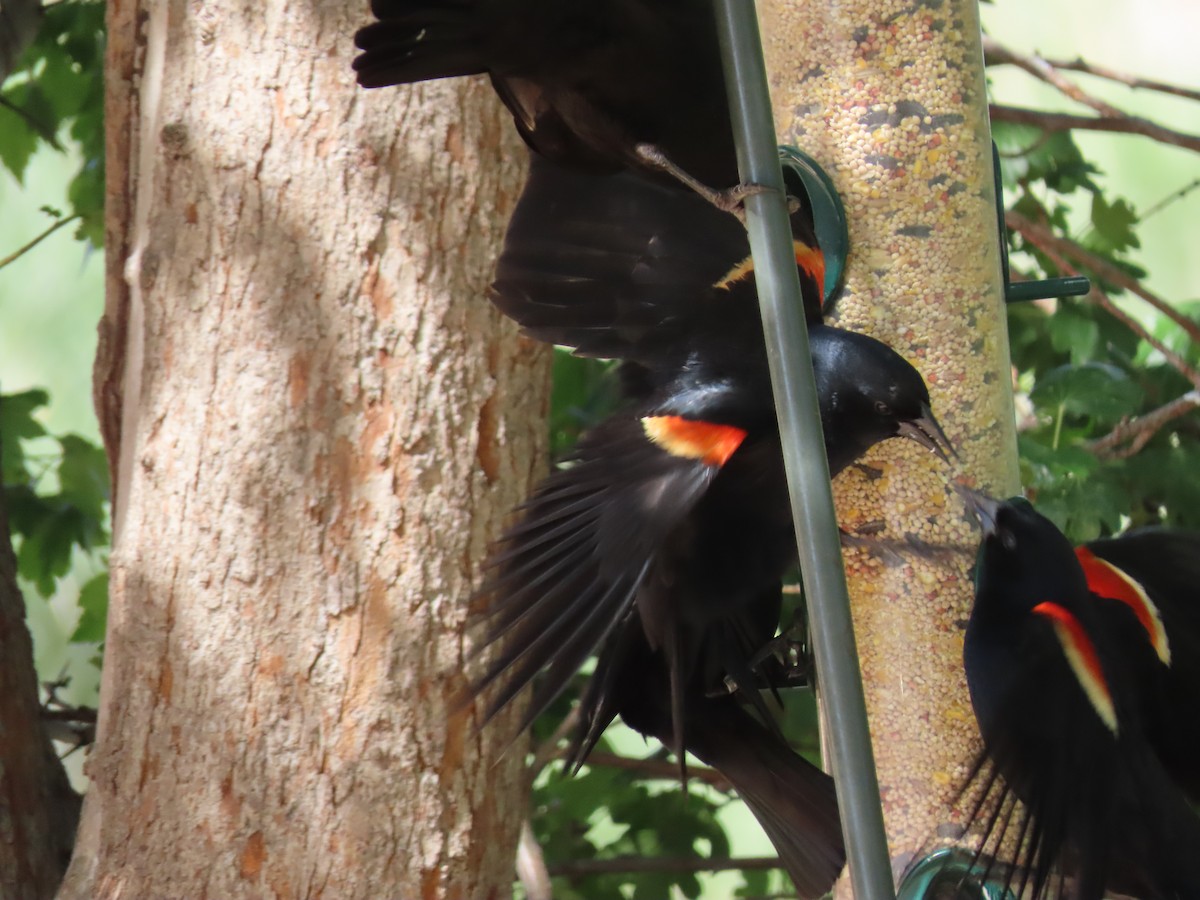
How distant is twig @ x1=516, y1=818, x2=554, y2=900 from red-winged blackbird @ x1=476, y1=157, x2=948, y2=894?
29.1 inches

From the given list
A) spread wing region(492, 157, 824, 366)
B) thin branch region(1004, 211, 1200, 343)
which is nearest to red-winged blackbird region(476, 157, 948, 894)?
spread wing region(492, 157, 824, 366)

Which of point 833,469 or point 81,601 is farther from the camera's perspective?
point 81,601

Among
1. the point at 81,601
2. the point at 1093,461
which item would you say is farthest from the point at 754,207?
the point at 81,601

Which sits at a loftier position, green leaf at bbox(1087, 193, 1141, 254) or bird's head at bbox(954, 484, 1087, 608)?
green leaf at bbox(1087, 193, 1141, 254)

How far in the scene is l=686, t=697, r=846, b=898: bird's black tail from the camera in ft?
4.58

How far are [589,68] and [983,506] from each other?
0.59m

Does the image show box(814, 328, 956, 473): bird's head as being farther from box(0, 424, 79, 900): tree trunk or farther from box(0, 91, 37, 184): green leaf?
box(0, 91, 37, 184): green leaf

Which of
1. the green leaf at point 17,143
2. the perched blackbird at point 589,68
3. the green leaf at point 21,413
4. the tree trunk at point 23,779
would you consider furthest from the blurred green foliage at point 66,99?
the perched blackbird at point 589,68

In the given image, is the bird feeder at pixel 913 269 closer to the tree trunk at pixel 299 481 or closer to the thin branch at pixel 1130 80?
the tree trunk at pixel 299 481

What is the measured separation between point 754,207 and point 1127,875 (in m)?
0.67

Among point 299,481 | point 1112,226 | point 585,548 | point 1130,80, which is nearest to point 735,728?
point 585,548

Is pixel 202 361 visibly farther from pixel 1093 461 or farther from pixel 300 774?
pixel 1093 461

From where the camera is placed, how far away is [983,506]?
3.85ft

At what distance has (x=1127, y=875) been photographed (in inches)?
43.2
